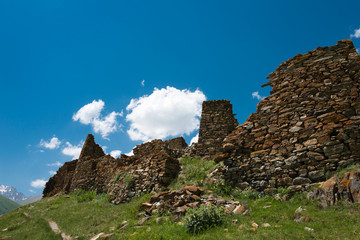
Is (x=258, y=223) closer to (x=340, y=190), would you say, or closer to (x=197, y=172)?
(x=340, y=190)

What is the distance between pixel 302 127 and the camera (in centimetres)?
813

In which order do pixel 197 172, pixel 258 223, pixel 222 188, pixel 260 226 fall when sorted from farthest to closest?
pixel 197 172 < pixel 222 188 < pixel 258 223 < pixel 260 226

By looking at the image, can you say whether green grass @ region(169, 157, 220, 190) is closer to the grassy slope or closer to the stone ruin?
the grassy slope

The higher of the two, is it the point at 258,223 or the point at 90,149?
the point at 90,149

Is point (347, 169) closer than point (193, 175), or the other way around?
point (347, 169)

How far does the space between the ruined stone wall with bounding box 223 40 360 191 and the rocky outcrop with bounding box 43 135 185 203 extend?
4.50 meters

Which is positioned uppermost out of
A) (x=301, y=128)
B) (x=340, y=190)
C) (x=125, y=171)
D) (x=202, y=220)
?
(x=125, y=171)

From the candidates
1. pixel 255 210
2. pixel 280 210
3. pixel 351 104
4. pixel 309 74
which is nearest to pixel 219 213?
pixel 255 210

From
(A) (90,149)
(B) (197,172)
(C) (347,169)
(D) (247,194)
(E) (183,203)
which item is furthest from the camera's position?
(A) (90,149)

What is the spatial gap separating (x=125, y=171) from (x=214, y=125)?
719cm

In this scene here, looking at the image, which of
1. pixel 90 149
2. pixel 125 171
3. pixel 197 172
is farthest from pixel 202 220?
pixel 90 149

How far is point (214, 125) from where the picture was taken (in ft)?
50.8

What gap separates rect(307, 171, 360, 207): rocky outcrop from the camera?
5.62 meters

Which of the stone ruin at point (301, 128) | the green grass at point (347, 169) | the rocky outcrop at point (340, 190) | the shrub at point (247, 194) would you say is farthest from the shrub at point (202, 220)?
the green grass at point (347, 169)
